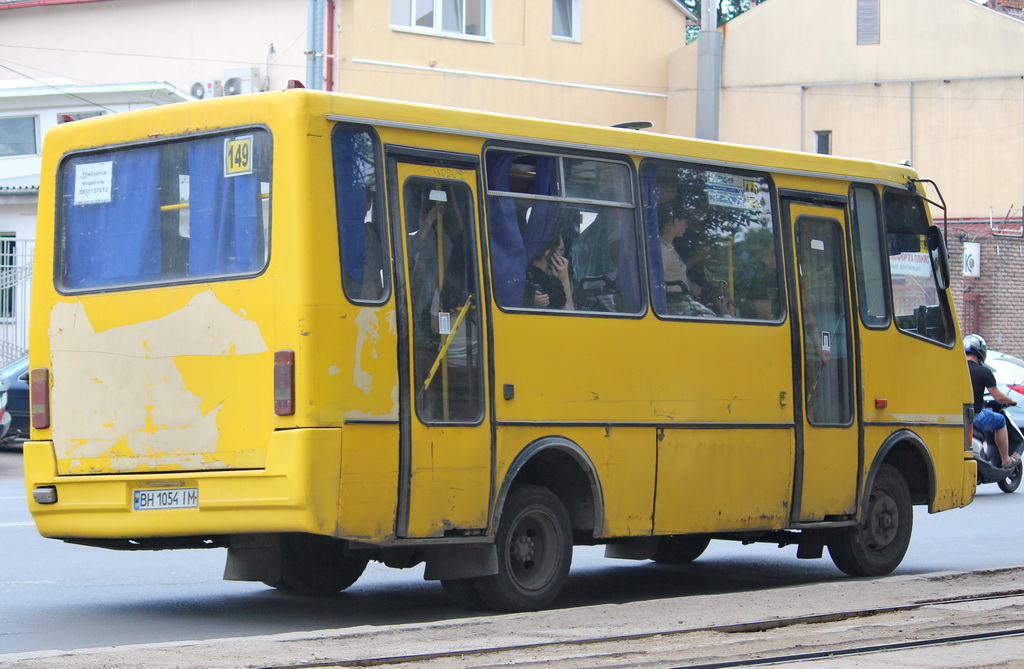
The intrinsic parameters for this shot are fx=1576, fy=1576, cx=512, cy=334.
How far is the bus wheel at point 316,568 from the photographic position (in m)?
9.98

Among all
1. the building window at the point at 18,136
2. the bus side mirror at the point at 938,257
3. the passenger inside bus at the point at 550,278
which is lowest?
the passenger inside bus at the point at 550,278

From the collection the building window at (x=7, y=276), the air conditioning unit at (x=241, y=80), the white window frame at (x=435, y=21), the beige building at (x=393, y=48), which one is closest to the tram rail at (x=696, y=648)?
the building window at (x=7, y=276)

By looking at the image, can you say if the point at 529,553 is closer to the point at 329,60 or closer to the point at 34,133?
the point at 329,60

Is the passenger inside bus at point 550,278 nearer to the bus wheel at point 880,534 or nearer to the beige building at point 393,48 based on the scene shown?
the bus wheel at point 880,534

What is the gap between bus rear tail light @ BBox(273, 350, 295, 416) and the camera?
809cm

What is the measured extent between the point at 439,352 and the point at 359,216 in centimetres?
89

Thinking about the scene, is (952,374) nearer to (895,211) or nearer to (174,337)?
(895,211)

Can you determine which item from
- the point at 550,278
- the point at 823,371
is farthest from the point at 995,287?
the point at 550,278

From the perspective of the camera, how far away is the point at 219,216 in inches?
337

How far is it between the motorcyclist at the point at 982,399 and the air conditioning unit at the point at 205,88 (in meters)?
21.4

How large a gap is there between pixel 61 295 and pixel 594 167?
329cm

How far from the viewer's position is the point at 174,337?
28.3 ft

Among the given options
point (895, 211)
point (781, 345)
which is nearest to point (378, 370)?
point (781, 345)

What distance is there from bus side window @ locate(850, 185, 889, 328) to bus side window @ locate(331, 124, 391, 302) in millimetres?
Result: 4458
